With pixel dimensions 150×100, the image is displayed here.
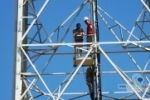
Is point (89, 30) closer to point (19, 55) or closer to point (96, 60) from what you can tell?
point (96, 60)

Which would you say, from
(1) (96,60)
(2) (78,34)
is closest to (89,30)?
(2) (78,34)

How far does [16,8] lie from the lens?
108 ft

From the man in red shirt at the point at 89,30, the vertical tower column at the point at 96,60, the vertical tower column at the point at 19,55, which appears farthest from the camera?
the man in red shirt at the point at 89,30

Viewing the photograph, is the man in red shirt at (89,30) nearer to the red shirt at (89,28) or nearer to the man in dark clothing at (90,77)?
the red shirt at (89,28)

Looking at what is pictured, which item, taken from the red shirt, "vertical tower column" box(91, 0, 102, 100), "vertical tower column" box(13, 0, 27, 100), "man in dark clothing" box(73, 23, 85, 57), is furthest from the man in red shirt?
"vertical tower column" box(13, 0, 27, 100)

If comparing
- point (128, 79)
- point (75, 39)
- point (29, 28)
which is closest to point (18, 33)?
point (29, 28)

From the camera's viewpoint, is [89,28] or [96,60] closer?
[96,60]

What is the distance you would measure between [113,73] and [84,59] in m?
4.61

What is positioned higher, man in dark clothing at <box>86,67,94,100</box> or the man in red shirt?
the man in red shirt

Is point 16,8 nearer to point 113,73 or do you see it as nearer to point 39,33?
point 39,33

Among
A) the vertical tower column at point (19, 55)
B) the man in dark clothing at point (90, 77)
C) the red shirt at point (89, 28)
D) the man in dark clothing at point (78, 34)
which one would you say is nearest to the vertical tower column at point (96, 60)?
the red shirt at point (89, 28)

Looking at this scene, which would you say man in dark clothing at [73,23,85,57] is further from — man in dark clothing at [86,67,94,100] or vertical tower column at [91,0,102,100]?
man in dark clothing at [86,67,94,100]

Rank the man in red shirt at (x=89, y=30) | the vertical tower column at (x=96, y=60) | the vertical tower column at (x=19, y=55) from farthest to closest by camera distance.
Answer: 1. the man in red shirt at (x=89, y=30)
2. the vertical tower column at (x=19, y=55)
3. the vertical tower column at (x=96, y=60)

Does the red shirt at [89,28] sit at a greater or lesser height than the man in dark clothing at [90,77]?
greater
